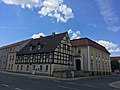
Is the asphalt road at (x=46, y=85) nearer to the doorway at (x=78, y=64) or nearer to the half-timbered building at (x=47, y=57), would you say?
the half-timbered building at (x=47, y=57)

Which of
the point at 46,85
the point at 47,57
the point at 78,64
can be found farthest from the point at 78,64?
the point at 46,85

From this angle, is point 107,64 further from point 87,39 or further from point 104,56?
point 87,39

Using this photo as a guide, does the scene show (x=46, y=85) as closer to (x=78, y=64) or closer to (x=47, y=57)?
(x=47, y=57)

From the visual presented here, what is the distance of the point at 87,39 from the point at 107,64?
16656 millimetres

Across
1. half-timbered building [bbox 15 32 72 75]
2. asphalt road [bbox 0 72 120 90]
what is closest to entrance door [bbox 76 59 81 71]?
half-timbered building [bbox 15 32 72 75]

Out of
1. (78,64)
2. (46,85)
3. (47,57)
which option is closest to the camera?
(46,85)

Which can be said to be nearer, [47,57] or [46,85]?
[46,85]

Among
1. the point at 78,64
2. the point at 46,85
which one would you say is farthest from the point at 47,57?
the point at 46,85

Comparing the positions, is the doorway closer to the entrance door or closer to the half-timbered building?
the entrance door

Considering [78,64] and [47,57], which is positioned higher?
[47,57]

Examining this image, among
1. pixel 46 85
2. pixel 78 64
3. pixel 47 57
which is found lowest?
pixel 46 85

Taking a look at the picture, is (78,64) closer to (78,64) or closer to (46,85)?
(78,64)

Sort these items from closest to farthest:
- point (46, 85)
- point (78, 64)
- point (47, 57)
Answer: point (46, 85)
point (47, 57)
point (78, 64)

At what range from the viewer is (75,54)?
146 feet
